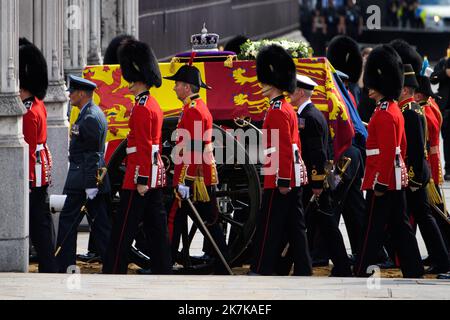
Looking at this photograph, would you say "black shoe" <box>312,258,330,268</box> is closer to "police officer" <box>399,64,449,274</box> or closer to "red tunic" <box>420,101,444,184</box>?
"police officer" <box>399,64,449,274</box>

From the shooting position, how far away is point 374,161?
1244 centimetres

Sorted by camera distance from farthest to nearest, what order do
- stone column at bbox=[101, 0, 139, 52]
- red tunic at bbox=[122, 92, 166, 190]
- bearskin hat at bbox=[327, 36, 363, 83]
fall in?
stone column at bbox=[101, 0, 139, 52] < bearskin hat at bbox=[327, 36, 363, 83] < red tunic at bbox=[122, 92, 166, 190]

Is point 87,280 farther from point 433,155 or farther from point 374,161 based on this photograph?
point 433,155

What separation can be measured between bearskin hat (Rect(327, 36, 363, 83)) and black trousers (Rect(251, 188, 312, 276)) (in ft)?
11.1

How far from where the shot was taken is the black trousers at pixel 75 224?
13242 millimetres

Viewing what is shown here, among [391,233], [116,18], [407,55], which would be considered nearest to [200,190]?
[391,233]

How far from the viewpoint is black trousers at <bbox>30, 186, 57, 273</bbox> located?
1291 cm

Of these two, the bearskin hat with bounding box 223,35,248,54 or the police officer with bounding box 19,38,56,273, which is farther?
the bearskin hat with bounding box 223,35,248,54

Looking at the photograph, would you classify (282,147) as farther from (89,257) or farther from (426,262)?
(89,257)

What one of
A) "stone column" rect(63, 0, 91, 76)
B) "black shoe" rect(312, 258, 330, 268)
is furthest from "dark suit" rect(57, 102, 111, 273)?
"stone column" rect(63, 0, 91, 76)

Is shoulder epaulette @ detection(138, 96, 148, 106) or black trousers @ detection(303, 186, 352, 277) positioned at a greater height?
shoulder epaulette @ detection(138, 96, 148, 106)

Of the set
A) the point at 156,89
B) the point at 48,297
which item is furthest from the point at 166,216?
the point at 48,297

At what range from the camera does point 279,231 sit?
12453 mm
